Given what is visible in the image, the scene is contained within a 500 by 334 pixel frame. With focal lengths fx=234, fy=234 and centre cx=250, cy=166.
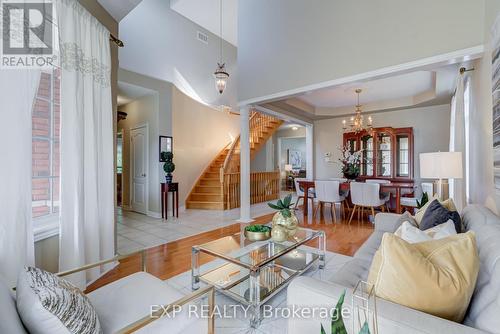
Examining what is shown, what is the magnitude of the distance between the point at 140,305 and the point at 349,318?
3.37ft

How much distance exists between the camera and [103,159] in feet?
7.66

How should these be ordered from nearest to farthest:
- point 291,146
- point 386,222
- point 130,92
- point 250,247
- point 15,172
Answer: point 15,172, point 250,247, point 386,222, point 130,92, point 291,146

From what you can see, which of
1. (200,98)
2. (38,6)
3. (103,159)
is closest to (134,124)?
(200,98)

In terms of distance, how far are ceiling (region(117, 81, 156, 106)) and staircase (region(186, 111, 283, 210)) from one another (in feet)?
A: 7.98

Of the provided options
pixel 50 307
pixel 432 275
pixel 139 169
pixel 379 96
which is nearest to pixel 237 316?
pixel 50 307

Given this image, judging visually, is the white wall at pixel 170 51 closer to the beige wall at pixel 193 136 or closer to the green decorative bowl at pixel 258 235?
the beige wall at pixel 193 136

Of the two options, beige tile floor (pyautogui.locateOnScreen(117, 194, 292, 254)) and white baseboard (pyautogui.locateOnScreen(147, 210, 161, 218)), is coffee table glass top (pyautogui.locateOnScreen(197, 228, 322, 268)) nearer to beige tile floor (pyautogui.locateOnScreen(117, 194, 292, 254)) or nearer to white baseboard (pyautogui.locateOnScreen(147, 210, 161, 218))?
beige tile floor (pyautogui.locateOnScreen(117, 194, 292, 254))

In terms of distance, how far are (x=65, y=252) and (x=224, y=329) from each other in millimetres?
1465

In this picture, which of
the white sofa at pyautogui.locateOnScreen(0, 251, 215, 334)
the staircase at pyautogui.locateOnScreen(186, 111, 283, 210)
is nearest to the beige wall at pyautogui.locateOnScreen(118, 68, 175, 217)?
the staircase at pyautogui.locateOnScreen(186, 111, 283, 210)

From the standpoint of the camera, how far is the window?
196 cm

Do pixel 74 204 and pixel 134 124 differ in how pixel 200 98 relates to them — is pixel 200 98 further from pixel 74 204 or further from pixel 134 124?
pixel 74 204

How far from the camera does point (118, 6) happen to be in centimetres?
257

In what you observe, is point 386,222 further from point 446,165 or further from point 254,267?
point 254,267

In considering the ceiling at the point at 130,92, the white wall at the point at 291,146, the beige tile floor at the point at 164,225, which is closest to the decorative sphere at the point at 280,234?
the beige tile floor at the point at 164,225
